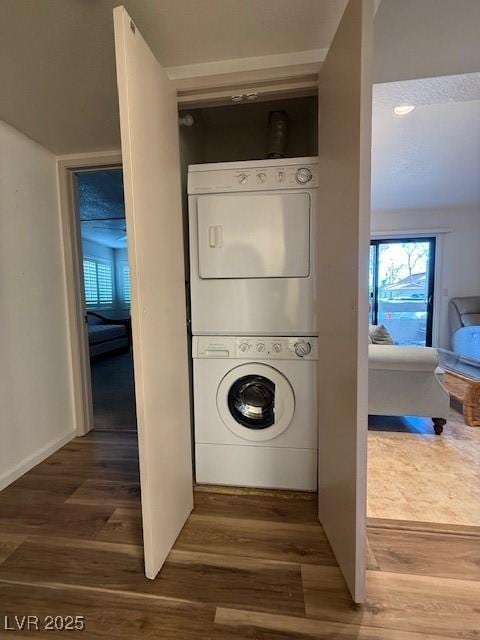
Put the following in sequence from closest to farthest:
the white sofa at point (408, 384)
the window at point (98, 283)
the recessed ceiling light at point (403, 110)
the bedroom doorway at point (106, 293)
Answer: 1. the white sofa at point (408, 384)
2. the recessed ceiling light at point (403, 110)
3. the bedroom doorway at point (106, 293)
4. the window at point (98, 283)

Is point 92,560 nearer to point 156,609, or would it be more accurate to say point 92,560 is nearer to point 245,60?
point 156,609

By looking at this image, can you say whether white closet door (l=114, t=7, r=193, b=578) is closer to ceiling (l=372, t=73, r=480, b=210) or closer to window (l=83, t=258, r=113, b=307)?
ceiling (l=372, t=73, r=480, b=210)

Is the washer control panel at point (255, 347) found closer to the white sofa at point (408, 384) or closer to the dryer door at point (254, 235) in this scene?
the dryer door at point (254, 235)

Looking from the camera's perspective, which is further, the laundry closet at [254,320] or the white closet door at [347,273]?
the laundry closet at [254,320]

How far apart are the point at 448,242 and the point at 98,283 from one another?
705 centimetres

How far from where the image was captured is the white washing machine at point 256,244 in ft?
4.75

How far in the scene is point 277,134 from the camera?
6.27 feet

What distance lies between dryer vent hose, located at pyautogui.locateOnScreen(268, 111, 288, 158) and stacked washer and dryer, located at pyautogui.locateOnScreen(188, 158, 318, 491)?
0.56 meters

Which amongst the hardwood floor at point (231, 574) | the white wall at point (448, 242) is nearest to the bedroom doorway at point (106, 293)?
the hardwood floor at point (231, 574)

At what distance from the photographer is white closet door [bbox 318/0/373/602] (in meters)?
0.89

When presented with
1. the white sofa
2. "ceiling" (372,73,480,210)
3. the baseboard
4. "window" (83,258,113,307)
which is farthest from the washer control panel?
"window" (83,258,113,307)

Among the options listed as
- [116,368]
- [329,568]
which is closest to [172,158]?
[329,568]

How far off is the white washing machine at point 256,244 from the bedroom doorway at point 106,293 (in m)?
0.50

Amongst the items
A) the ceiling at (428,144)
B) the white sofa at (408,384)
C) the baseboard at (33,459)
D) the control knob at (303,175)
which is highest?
the ceiling at (428,144)
